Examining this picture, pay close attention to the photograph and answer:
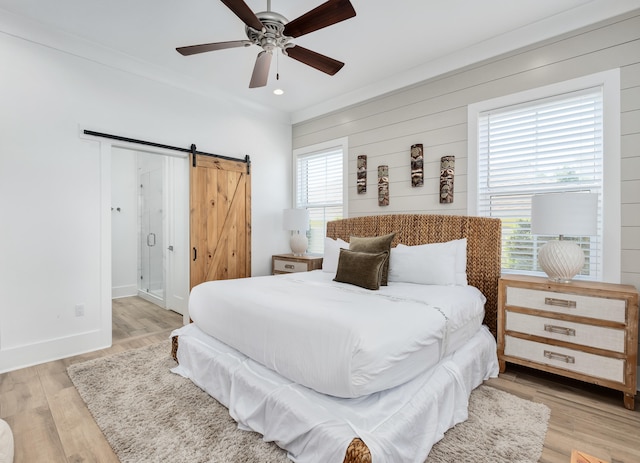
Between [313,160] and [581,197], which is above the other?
[313,160]

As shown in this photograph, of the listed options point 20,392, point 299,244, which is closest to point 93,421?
point 20,392

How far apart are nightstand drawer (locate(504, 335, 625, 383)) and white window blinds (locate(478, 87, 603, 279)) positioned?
0.70 metres

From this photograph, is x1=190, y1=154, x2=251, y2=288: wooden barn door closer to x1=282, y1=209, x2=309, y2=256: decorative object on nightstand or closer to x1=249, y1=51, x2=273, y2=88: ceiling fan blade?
x1=282, y1=209, x2=309, y2=256: decorative object on nightstand

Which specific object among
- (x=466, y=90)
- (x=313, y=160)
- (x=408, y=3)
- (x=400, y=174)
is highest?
(x=408, y=3)

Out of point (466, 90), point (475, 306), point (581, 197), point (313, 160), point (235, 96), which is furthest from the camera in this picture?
point (313, 160)

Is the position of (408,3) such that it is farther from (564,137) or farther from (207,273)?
(207,273)

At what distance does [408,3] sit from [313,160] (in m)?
2.60

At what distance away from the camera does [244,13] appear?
1980 millimetres

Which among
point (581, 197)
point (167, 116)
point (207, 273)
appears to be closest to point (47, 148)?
point (167, 116)

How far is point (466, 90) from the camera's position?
3264mm

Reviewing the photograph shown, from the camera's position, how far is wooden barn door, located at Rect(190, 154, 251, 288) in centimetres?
397

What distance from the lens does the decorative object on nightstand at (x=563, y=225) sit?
2.33m

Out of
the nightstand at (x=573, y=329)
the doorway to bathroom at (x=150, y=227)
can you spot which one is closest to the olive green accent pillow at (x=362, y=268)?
the nightstand at (x=573, y=329)

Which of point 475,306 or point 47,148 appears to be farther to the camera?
point 47,148
